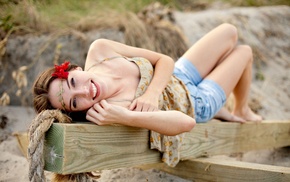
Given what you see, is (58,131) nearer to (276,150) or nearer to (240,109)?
(240,109)

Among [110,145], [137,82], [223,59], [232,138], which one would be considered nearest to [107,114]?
[110,145]

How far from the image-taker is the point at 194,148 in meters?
2.94

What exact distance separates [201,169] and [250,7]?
201 inches

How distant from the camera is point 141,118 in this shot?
92.2 inches

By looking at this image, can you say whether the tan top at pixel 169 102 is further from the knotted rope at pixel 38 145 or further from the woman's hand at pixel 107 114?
the knotted rope at pixel 38 145

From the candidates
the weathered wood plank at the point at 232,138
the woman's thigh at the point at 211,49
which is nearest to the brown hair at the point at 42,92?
the weathered wood plank at the point at 232,138

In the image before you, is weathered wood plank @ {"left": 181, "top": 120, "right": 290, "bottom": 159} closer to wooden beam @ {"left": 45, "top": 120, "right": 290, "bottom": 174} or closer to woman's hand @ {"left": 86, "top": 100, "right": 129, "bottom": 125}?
wooden beam @ {"left": 45, "top": 120, "right": 290, "bottom": 174}

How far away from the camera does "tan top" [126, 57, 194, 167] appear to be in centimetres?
266

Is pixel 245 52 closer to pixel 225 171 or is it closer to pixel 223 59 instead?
pixel 223 59

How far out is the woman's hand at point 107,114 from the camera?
2275mm

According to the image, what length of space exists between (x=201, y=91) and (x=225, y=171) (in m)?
0.71

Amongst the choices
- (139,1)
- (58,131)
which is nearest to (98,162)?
(58,131)

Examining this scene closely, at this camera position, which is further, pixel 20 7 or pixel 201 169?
pixel 20 7

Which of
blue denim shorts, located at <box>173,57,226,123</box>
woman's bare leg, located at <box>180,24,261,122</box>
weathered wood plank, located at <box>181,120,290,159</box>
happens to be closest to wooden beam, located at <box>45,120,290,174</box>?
weathered wood plank, located at <box>181,120,290,159</box>
